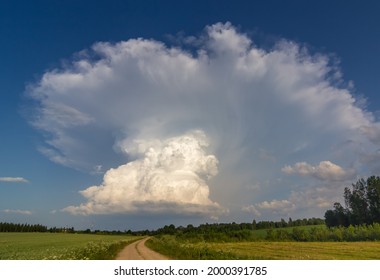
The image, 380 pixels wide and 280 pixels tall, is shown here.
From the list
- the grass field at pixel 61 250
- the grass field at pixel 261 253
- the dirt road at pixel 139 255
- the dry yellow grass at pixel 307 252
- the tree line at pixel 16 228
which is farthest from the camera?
the tree line at pixel 16 228

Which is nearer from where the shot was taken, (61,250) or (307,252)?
(61,250)

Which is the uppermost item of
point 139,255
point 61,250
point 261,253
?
point 61,250

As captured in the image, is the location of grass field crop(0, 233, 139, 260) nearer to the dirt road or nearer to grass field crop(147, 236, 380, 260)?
the dirt road

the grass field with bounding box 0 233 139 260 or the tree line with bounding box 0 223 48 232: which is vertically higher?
the tree line with bounding box 0 223 48 232

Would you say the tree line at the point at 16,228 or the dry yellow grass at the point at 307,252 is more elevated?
the tree line at the point at 16,228

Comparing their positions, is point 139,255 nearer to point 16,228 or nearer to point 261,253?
point 261,253

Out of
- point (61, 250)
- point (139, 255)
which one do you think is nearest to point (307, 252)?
point (139, 255)

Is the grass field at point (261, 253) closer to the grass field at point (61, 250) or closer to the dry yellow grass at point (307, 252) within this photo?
the dry yellow grass at point (307, 252)

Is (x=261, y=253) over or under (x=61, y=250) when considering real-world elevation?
under

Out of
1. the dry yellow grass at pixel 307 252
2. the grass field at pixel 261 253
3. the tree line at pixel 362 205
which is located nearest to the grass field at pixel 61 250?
the grass field at pixel 261 253

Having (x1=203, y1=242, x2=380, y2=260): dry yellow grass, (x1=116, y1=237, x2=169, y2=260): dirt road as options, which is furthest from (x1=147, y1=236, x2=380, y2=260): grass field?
(x1=116, y1=237, x2=169, y2=260): dirt road
